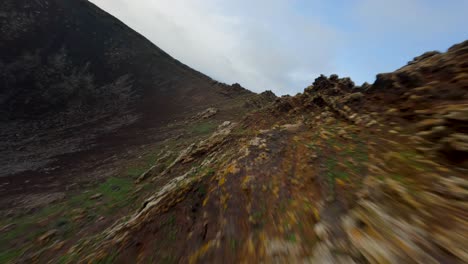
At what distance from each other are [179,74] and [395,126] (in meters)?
51.5

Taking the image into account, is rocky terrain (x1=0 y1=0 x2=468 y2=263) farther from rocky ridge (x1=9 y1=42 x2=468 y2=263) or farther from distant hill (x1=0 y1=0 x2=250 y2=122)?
distant hill (x1=0 y1=0 x2=250 y2=122)

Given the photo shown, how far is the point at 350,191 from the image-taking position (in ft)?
19.0

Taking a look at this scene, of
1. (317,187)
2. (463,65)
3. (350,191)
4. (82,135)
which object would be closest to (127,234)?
(317,187)

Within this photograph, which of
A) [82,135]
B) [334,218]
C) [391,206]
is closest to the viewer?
[391,206]

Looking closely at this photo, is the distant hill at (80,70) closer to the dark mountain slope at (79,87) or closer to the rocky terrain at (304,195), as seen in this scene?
the dark mountain slope at (79,87)

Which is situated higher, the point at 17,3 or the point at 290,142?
the point at 17,3

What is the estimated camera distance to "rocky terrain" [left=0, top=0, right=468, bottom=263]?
14.5 feet

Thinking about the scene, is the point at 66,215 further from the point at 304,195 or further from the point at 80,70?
the point at 80,70

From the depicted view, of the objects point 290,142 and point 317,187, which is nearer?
point 317,187

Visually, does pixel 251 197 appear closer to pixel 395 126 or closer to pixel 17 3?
pixel 395 126

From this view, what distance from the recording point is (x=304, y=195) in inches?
256

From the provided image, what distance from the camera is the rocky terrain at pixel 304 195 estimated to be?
14.5 feet

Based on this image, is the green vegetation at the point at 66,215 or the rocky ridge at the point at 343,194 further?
the green vegetation at the point at 66,215

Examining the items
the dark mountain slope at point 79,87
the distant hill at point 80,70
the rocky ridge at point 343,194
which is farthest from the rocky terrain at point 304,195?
the distant hill at point 80,70
